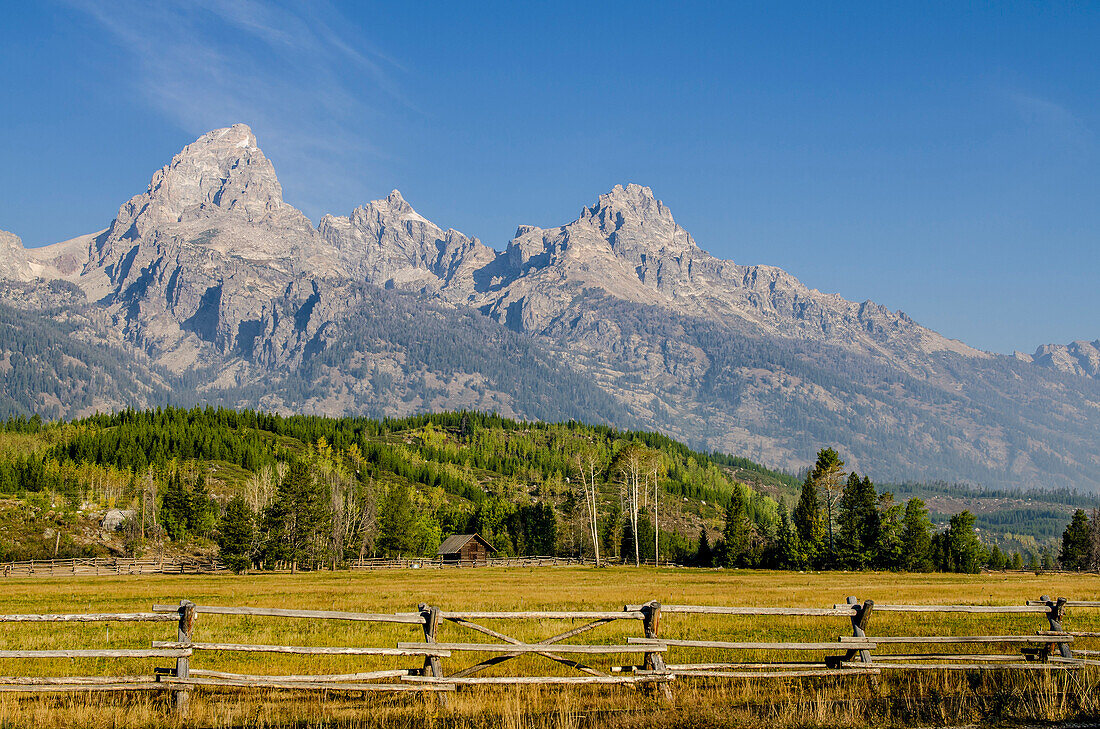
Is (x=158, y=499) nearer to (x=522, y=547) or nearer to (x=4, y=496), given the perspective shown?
(x=4, y=496)

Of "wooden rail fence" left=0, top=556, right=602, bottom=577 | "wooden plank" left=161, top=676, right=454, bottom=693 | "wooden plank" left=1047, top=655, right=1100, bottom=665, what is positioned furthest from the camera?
"wooden rail fence" left=0, top=556, right=602, bottom=577

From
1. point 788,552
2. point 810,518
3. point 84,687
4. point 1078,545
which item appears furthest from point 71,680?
point 1078,545

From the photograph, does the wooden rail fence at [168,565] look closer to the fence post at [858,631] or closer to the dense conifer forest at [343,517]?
the dense conifer forest at [343,517]

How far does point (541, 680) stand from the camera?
59.7 feet

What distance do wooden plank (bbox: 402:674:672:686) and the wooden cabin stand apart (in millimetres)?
103125

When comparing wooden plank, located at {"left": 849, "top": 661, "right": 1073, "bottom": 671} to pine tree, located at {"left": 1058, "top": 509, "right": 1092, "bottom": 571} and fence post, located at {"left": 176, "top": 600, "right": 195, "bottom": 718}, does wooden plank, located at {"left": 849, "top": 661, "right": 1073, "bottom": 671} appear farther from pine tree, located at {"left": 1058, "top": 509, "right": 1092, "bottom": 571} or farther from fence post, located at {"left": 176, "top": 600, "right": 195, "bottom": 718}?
pine tree, located at {"left": 1058, "top": 509, "right": 1092, "bottom": 571}

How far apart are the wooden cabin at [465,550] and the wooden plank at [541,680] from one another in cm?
10312

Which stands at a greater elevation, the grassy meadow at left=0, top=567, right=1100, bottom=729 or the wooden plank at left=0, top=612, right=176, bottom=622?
the wooden plank at left=0, top=612, right=176, bottom=622

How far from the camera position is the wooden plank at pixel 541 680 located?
18.0 meters

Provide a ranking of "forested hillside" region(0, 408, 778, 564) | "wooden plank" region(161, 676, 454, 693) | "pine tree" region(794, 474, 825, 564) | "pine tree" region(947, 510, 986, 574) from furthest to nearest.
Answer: "pine tree" region(947, 510, 986, 574), "pine tree" region(794, 474, 825, 564), "forested hillside" region(0, 408, 778, 564), "wooden plank" region(161, 676, 454, 693)

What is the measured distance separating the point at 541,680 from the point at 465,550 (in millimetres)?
105996

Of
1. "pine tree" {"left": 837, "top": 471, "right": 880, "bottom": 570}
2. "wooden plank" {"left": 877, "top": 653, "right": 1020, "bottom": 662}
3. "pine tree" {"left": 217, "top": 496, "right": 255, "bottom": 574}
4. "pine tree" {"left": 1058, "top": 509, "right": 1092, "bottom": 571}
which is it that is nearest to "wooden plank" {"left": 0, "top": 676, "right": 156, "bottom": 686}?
"wooden plank" {"left": 877, "top": 653, "right": 1020, "bottom": 662}

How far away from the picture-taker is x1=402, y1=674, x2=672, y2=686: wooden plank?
59.2 feet

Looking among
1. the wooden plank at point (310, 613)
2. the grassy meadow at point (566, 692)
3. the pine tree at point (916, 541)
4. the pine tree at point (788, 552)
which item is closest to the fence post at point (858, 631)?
the grassy meadow at point (566, 692)
